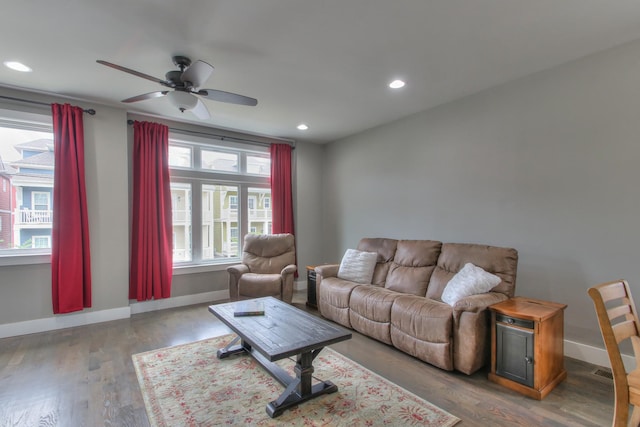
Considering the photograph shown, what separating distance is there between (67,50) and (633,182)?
480 centimetres

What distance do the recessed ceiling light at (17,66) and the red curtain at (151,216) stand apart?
48.3 inches

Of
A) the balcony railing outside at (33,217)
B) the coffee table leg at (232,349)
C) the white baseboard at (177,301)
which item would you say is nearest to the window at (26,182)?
the balcony railing outside at (33,217)

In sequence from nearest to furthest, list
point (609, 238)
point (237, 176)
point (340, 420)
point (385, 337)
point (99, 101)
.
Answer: point (340, 420)
point (609, 238)
point (385, 337)
point (99, 101)
point (237, 176)

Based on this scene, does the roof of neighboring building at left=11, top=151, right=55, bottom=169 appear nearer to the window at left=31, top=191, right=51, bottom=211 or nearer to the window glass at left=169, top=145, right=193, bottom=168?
the window at left=31, top=191, right=51, bottom=211

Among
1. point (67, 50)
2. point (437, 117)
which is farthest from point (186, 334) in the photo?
point (437, 117)

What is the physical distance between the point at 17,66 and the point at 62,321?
9.05 feet

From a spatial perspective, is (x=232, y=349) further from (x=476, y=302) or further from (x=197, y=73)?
(x=197, y=73)

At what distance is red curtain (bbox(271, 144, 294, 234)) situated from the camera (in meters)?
5.27

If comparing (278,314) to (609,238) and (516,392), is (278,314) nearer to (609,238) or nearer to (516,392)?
(516,392)

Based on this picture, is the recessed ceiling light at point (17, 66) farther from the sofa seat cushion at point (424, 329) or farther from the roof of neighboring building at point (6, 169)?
the sofa seat cushion at point (424, 329)

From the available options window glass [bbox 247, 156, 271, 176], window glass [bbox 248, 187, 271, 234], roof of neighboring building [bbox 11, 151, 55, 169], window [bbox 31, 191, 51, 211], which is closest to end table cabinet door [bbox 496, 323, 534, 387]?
window glass [bbox 248, 187, 271, 234]

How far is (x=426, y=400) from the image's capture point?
2.17 meters

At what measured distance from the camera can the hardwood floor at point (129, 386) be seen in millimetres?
1992

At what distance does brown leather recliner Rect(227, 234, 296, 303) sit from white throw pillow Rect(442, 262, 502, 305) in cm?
203
